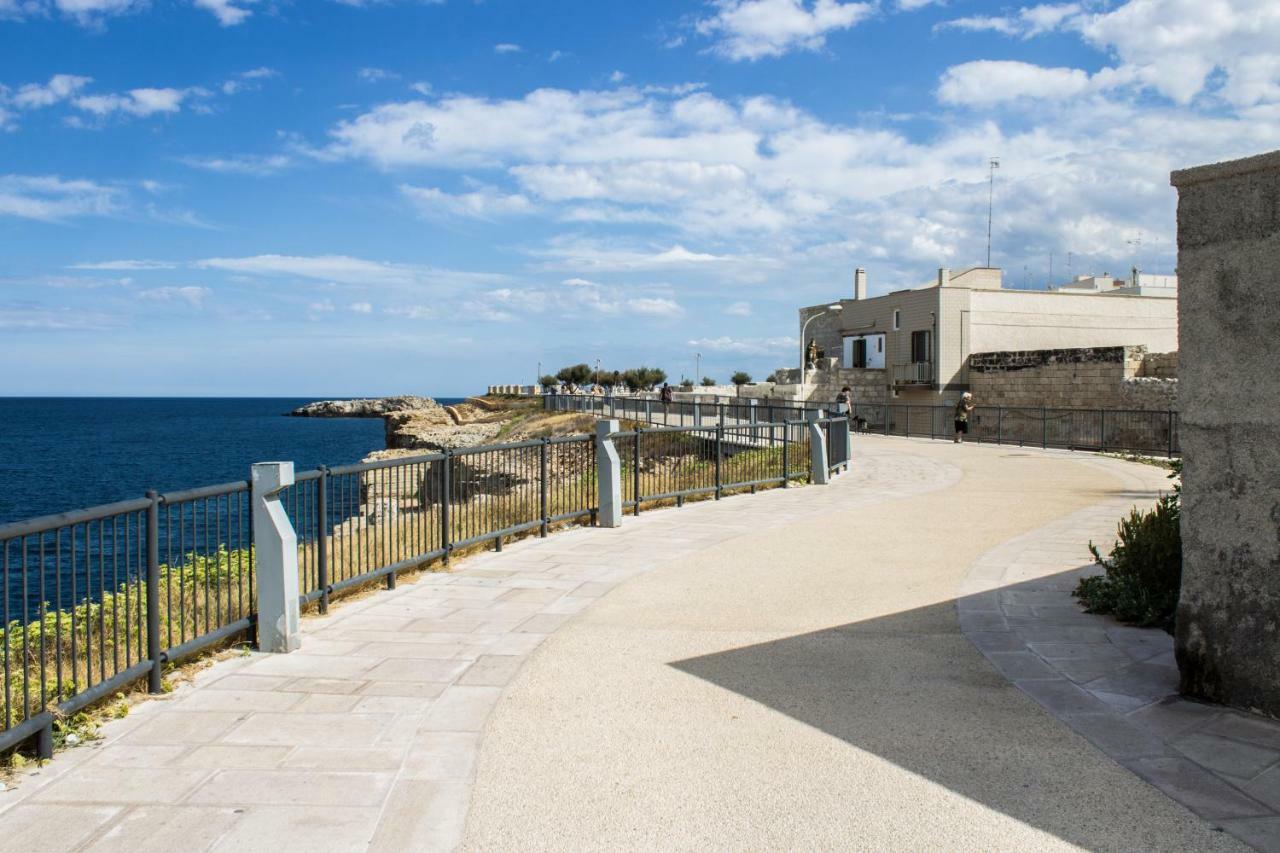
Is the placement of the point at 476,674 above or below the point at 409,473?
below

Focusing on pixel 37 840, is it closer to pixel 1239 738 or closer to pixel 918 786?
pixel 918 786

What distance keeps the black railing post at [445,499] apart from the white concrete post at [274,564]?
2.83m

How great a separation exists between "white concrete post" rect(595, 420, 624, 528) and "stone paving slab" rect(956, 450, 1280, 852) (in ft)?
16.2

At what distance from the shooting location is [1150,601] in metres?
7.63

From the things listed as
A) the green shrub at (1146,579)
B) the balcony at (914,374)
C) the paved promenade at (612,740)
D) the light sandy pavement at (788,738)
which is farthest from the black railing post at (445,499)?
the balcony at (914,374)

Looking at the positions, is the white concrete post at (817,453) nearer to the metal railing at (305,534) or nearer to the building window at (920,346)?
the metal railing at (305,534)

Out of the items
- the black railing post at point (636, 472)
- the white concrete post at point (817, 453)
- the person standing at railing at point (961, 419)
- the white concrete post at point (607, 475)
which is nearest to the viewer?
the white concrete post at point (607, 475)

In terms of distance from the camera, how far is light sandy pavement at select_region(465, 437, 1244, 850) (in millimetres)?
4184

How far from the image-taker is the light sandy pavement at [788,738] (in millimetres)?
4184

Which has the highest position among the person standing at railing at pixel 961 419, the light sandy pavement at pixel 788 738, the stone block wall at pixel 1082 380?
the stone block wall at pixel 1082 380

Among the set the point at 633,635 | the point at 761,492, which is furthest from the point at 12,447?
the point at 633,635

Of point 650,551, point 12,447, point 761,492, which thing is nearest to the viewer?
point 650,551

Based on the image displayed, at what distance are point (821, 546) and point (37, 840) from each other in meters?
8.91

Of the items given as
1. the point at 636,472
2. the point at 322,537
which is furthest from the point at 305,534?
the point at 636,472
